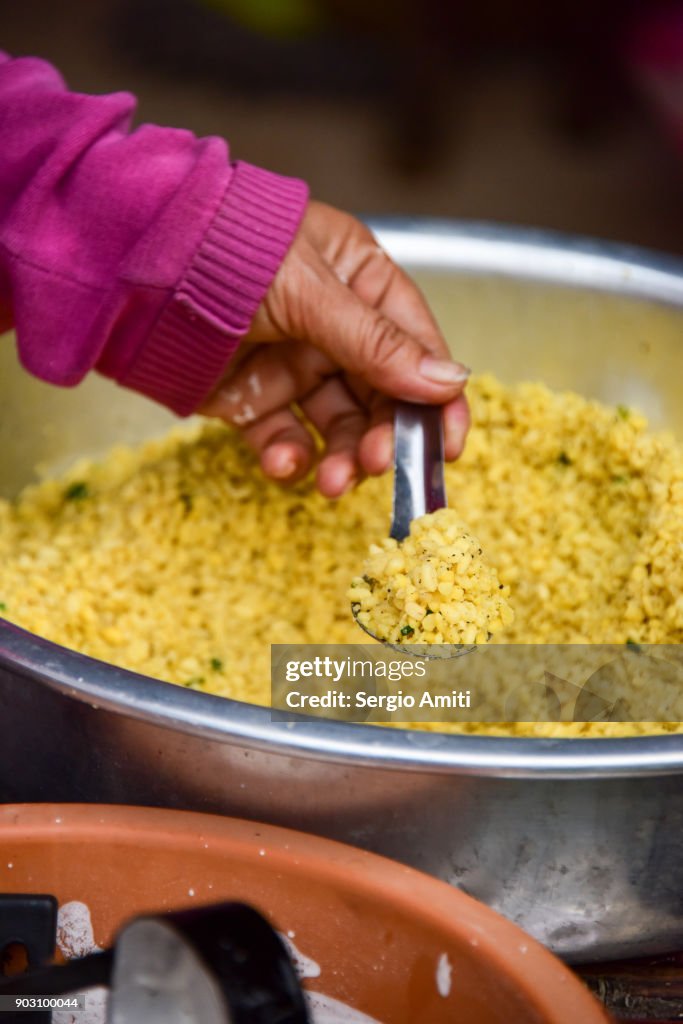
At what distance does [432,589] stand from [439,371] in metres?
0.28

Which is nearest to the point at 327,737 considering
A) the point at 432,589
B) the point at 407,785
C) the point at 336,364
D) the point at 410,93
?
the point at 407,785

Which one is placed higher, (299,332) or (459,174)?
(459,174)

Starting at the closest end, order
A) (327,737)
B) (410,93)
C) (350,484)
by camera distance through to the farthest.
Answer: (327,737), (350,484), (410,93)

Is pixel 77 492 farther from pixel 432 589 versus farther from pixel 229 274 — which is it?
pixel 432 589

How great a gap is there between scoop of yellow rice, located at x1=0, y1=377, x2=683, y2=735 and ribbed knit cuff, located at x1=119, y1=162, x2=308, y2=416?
0.62 ft

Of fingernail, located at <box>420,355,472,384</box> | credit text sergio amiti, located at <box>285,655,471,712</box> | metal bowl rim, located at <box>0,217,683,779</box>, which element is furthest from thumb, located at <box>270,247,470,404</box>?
metal bowl rim, located at <box>0,217,683,779</box>

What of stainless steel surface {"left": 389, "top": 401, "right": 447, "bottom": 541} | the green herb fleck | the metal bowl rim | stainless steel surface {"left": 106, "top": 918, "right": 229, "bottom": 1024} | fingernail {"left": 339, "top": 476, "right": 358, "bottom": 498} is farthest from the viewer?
the green herb fleck

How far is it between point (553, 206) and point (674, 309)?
1800 mm

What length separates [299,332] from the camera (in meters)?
1.15

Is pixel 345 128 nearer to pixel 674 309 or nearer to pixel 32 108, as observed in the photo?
pixel 674 309

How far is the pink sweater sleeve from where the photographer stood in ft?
3.43

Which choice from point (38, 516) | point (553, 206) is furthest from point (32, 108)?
point (553, 206)

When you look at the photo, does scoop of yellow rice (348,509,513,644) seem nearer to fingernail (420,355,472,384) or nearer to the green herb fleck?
fingernail (420,355,472,384)

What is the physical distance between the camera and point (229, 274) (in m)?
1.08
